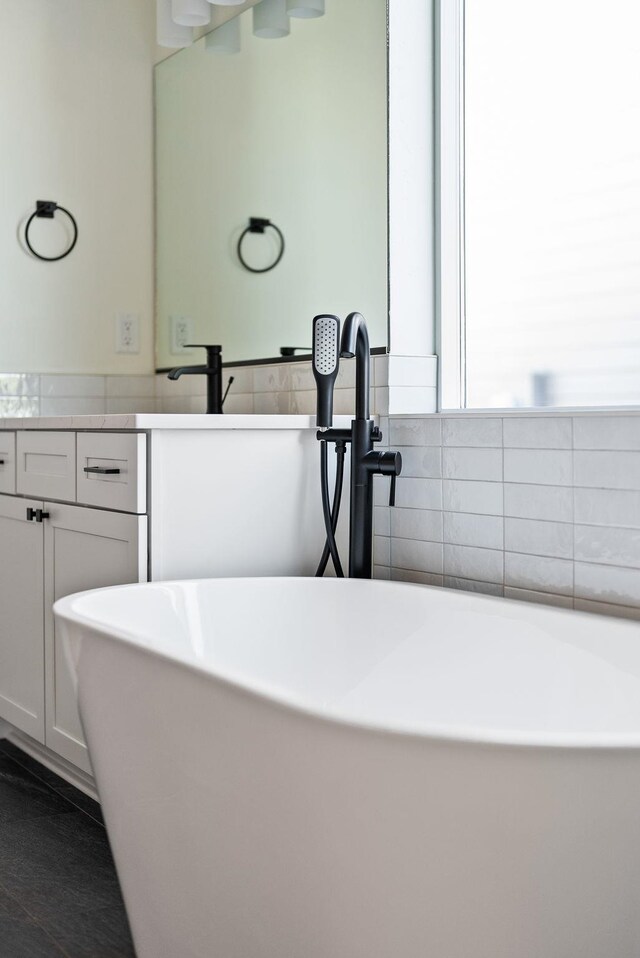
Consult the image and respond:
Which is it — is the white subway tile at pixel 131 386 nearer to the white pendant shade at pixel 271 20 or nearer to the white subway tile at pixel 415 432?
the white pendant shade at pixel 271 20

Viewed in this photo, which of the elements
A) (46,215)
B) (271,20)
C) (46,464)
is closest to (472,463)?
(46,464)

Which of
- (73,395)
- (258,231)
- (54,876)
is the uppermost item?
(258,231)

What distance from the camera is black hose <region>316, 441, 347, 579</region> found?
236 centimetres

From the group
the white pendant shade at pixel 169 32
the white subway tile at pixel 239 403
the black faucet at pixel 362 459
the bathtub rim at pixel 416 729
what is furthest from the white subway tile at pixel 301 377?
the bathtub rim at pixel 416 729

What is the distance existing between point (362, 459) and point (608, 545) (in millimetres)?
567

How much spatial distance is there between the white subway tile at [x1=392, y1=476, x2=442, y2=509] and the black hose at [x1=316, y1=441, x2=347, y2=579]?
16cm

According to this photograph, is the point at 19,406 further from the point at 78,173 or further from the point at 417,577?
the point at 417,577

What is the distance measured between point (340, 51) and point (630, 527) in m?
1.47

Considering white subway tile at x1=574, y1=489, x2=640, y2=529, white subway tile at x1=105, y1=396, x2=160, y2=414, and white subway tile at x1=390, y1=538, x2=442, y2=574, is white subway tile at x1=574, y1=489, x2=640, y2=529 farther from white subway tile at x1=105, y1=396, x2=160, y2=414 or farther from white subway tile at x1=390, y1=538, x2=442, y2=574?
white subway tile at x1=105, y1=396, x2=160, y2=414

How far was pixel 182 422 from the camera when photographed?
222 cm

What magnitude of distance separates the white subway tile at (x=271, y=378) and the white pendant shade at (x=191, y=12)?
1023mm

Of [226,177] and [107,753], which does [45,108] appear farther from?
[107,753]

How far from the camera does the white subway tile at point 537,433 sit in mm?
2059

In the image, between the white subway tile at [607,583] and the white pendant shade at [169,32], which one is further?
the white pendant shade at [169,32]
